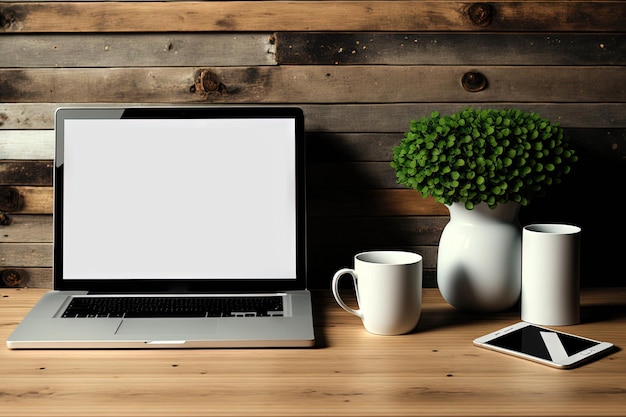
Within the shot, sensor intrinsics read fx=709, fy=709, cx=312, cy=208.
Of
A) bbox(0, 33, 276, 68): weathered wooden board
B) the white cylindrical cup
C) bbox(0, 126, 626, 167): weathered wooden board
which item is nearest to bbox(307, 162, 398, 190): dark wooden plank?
bbox(0, 126, 626, 167): weathered wooden board

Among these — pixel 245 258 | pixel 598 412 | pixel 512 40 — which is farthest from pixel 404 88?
pixel 598 412

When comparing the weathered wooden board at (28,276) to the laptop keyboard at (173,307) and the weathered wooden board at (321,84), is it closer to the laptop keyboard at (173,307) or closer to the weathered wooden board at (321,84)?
the laptop keyboard at (173,307)

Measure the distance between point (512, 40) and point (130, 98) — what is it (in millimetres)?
763

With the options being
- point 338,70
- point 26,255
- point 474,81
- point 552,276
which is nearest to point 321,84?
point 338,70

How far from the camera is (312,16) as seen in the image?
4.55ft

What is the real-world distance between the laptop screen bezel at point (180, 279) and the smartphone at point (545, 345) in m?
0.37

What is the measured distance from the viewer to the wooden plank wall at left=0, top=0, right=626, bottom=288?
139 cm

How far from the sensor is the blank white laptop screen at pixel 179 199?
1.28m

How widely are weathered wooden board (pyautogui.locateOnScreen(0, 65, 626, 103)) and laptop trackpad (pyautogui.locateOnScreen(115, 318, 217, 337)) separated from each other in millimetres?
474

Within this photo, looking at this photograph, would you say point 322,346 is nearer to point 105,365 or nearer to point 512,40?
point 105,365

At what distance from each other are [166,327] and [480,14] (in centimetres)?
84

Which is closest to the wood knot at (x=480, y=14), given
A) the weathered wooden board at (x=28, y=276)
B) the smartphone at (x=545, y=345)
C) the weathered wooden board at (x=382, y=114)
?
the weathered wooden board at (x=382, y=114)

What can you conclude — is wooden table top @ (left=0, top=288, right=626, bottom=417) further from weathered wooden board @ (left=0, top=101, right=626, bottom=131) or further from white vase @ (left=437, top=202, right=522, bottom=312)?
weathered wooden board @ (left=0, top=101, right=626, bottom=131)

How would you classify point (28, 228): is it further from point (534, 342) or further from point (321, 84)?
point (534, 342)
